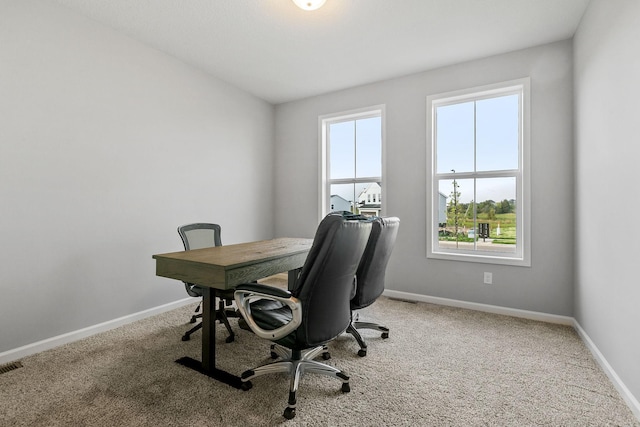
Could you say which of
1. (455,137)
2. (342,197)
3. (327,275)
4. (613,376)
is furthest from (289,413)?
(455,137)

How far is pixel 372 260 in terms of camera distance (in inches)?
89.7

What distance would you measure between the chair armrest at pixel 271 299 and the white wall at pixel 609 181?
178 cm

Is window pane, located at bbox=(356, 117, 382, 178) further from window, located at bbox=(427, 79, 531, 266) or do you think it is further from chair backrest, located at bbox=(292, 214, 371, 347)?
chair backrest, located at bbox=(292, 214, 371, 347)

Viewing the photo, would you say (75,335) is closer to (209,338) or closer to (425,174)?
(209,338)

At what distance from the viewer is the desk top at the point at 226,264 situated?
1.85 metres

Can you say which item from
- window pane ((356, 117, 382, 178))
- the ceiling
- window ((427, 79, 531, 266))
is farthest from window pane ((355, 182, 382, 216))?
the ceiling

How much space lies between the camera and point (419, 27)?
2771mm

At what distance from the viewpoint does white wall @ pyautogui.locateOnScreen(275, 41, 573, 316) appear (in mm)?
2986

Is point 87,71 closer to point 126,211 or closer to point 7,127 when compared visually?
point 7,127

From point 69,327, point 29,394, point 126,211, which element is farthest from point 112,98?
point 29,394

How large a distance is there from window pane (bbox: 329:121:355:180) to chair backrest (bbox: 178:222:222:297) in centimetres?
194

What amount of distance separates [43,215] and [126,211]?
2.03 feet

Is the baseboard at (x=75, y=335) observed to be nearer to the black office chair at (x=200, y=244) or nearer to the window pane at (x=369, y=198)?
the black office chair at (x=200, y=244)

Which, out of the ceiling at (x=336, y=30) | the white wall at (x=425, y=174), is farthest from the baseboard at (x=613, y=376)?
the ceiling at (x=336, y=30)
